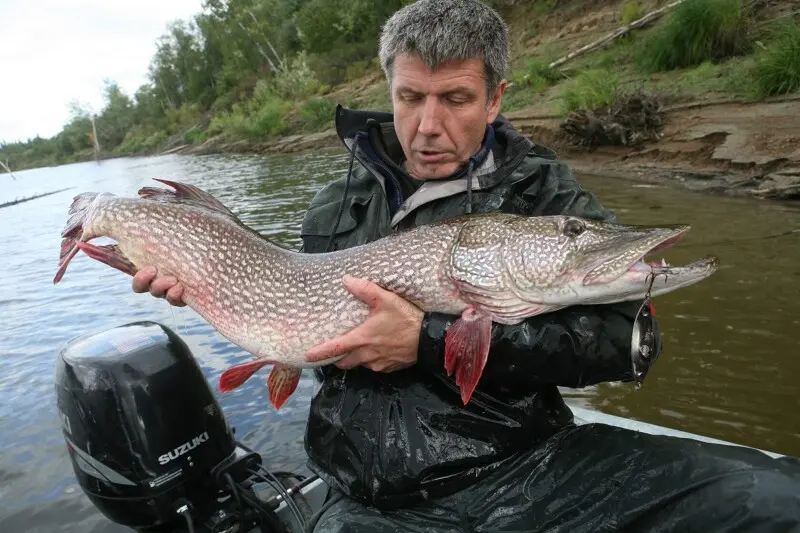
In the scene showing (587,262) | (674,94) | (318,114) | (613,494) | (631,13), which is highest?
(631,13)

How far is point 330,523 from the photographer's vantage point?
1.96 metres

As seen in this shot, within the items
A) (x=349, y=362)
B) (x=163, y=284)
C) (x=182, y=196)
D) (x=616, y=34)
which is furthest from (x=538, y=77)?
(x=349, y=362)

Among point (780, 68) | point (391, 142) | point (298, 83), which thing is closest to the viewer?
point (391, 142)

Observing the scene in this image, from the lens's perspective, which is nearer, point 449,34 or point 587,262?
point 587,262

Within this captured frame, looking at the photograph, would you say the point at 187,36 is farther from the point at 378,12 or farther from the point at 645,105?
the point at 645,105

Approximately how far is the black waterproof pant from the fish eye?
2.31ft

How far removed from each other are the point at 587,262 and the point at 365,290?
0.81 m

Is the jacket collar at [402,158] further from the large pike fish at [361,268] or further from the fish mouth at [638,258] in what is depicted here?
the fish mouth at [638,258]

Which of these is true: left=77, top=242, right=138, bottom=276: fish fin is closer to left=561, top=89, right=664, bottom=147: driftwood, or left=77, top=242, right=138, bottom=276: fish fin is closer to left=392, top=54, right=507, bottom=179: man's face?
left=392, top=54, right=507, bottom=179: man's face

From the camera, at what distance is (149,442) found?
2.21 m

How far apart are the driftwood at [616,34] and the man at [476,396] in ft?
43.8

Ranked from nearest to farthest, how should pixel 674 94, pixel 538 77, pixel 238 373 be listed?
pixel 238 373 → pixel 674 94 → pixel 538 77

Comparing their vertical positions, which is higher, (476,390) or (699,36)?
(699,36)

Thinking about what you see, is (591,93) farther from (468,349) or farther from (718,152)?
(468,349)
